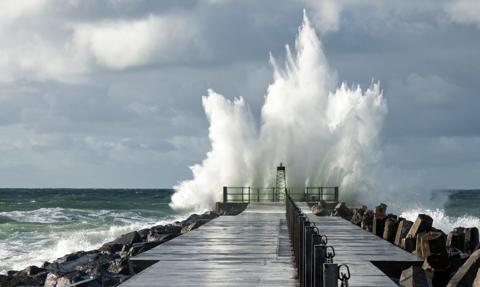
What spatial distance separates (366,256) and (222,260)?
7.42 feet

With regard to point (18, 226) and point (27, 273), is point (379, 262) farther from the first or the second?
point (18, 226)

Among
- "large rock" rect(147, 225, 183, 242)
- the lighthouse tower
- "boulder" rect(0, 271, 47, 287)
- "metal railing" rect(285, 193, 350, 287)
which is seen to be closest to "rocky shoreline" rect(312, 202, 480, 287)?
"metal railing" rect(285, 193, 350, 287)

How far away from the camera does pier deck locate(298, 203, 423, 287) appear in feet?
37.4

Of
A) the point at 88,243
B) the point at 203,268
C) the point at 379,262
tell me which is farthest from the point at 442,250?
the point at 88,243

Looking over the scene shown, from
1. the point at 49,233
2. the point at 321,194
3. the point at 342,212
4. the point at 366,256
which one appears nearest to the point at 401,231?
the point at 366,256

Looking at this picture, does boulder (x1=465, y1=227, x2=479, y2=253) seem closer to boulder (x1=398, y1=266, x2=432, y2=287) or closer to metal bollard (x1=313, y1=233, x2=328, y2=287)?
boulder (x1=398, y1=266, x2=432, y2=287)

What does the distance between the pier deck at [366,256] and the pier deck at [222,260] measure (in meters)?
0.82

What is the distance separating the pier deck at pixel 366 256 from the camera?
11.4 metres

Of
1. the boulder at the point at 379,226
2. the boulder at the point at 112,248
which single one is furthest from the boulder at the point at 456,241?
the boulder at the point at 112,248

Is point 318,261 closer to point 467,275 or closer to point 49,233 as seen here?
point 467,275

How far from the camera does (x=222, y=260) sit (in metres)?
13.6

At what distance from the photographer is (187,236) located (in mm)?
18766

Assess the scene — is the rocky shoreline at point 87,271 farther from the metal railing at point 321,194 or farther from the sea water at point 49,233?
the metal railing at point 321,194

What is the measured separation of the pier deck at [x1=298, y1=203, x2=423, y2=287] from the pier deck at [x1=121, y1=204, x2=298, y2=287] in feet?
2.68
